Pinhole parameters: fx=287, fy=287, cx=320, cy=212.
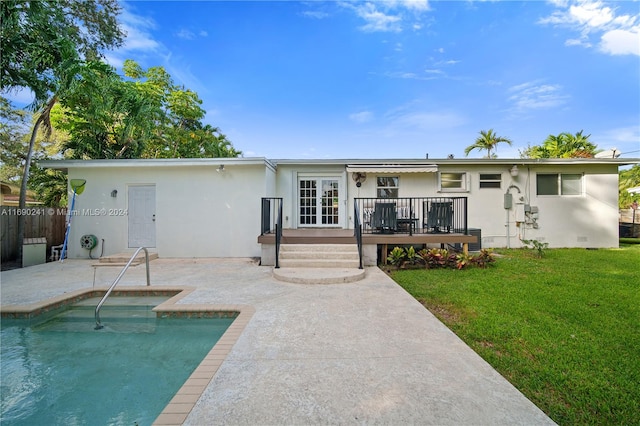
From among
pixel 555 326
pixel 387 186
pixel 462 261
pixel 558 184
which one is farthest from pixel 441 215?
pixel 558 184

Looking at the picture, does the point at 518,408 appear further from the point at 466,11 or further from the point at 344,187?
the point at 466,11

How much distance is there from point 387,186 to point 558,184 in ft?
20.8

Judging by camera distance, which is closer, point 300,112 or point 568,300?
point 568,300

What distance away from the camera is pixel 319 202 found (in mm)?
10422

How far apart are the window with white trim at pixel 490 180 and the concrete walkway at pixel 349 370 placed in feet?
24.8

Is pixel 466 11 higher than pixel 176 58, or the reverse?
pixel 176 58

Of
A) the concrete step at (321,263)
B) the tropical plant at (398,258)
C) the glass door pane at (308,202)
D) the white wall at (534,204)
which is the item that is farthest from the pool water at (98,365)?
the white wall at (534,204)

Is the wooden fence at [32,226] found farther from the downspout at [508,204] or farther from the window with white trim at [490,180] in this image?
the downspout at [508,204]

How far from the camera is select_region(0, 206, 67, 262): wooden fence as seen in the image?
8.56 meters

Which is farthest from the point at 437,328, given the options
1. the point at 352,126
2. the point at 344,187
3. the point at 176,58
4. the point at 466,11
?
the point at 176,58

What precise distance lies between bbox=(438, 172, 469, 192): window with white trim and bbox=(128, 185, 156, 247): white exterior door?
977cm

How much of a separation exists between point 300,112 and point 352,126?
3.48m

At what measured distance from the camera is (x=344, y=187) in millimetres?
10320

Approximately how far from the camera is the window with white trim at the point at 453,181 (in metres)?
10.4
